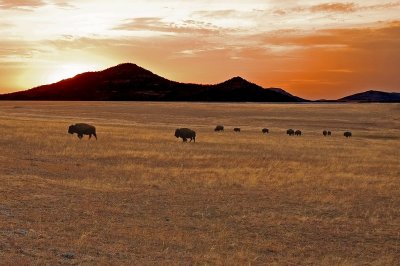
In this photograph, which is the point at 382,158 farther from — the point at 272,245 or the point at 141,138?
the point at 272,245

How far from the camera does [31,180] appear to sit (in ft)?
61.4

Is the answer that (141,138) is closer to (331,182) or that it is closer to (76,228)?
(331,182)

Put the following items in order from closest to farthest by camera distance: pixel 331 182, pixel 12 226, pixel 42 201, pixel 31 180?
pixel 12 226
pixel 42 201
pixel 31 180
pixel 331 182

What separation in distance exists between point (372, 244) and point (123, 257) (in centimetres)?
638

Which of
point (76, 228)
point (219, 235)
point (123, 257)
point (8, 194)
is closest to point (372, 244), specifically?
point (219, 235)

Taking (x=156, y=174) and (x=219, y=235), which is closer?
(x=219, y=235)

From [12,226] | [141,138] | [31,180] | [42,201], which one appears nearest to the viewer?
[12,226]

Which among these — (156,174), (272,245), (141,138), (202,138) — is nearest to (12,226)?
(272,245)

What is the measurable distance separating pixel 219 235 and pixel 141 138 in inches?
1158

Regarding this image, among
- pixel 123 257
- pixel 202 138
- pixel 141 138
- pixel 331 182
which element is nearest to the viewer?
pixel 123 257

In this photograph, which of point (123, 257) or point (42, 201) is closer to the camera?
point (123, 257)

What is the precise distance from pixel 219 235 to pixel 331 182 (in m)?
11.1

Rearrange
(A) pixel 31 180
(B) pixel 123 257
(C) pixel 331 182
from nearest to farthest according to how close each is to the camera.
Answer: (B) pixel 123 257 < (A) pixel 31 180 < (C) pixel 331 182

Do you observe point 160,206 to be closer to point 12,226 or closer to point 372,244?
point 12,226
